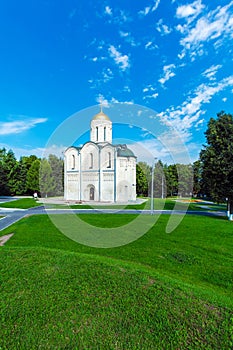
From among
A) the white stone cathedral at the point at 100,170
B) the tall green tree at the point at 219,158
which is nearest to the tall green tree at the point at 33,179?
the white stone cathedral at the point at 100,170

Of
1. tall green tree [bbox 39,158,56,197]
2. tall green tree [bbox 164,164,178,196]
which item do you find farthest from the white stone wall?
tall green tree [bbox 39,158,56,197]

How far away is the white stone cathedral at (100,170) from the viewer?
37250 millimetres

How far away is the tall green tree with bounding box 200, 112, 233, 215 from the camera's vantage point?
18.1m

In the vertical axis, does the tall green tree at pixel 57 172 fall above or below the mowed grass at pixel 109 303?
above

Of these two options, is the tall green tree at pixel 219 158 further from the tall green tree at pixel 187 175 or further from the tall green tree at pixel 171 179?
the tall green tree at pixel 171 179

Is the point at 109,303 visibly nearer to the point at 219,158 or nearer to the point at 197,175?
the point at 219,158

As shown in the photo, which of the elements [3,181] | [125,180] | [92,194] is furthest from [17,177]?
[125,180]

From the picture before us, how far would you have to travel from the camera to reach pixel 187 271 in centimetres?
766

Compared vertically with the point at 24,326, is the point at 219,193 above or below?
above

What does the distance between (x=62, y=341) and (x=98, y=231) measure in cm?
907

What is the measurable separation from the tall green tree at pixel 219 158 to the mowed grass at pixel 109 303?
11386 millimetres

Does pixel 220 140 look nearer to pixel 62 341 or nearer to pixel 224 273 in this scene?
pixel 224 273

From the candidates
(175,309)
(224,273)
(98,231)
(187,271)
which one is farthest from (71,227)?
(175,309)

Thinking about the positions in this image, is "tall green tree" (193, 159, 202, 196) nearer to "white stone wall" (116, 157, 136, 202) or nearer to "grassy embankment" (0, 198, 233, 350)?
"white stone wall" (116, 157, 136, 202)
